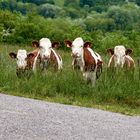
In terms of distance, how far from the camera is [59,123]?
930cm

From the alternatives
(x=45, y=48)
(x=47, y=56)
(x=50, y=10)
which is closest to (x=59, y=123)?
(x=47, y=56)

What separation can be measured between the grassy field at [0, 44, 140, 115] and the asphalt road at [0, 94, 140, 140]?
4.32ft

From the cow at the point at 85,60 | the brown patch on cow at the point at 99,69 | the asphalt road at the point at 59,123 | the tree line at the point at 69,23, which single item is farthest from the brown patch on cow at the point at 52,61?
the tree line at the point at 69,23

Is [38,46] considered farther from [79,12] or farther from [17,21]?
[79,12]

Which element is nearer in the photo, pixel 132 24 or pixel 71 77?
pixel 71 77

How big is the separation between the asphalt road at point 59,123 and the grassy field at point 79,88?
1318 mm

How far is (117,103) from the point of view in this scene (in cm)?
1283

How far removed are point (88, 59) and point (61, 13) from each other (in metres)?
72.0

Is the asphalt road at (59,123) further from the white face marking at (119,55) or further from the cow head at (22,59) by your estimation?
the white face marking at (119,55)

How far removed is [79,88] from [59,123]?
409 centimetres

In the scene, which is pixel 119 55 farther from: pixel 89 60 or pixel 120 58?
pixel 89 60

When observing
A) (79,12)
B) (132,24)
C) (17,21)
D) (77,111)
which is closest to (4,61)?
(77,111)

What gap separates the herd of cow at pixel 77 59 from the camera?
15.2 meters

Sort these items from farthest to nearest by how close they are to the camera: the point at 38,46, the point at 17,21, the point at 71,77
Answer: the point at 17,21
the point at 38,46
the point at 71,77
